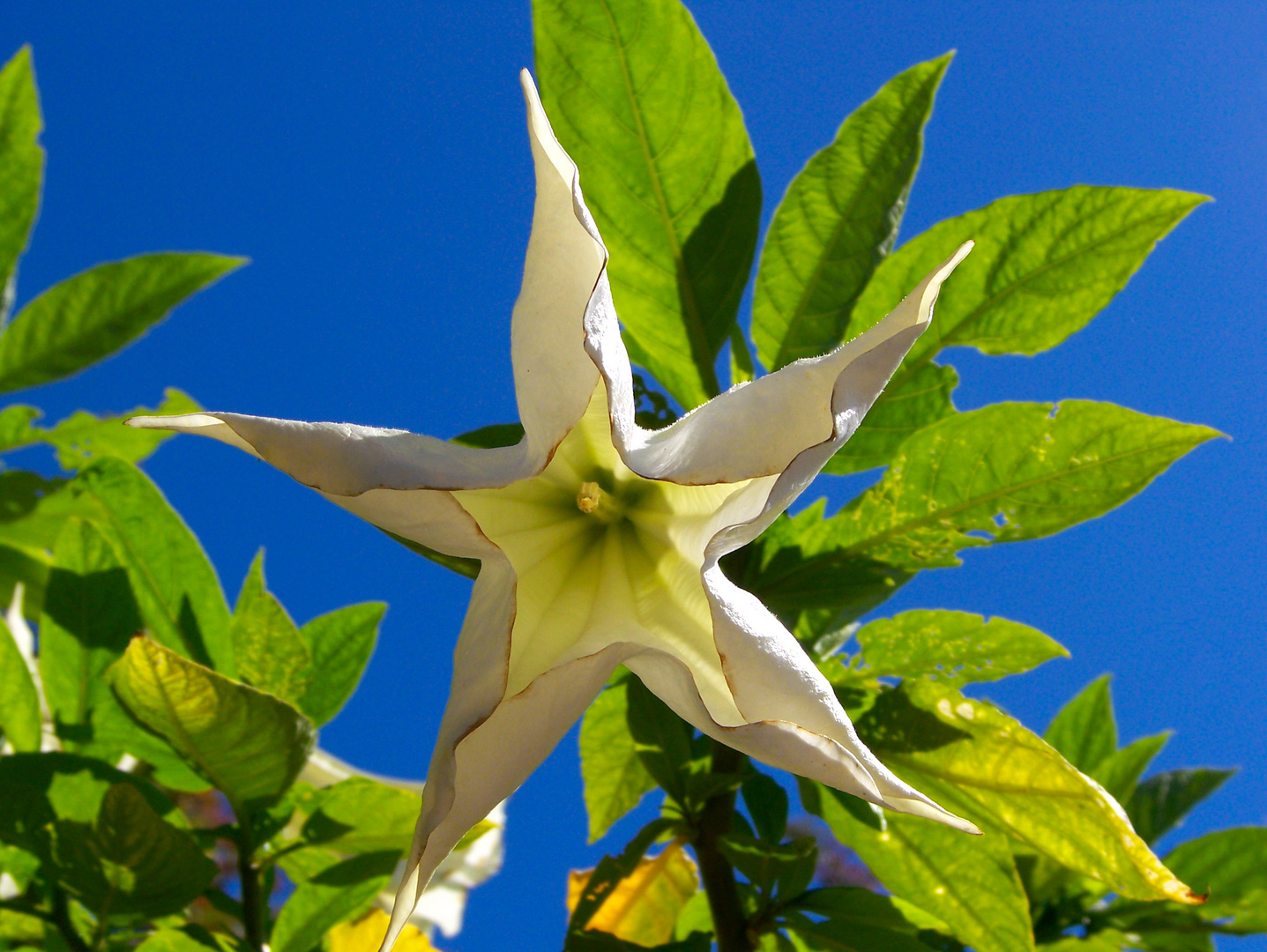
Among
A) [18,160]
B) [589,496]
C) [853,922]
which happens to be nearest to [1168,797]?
[853,922]

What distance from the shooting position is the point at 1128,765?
3.87 ft

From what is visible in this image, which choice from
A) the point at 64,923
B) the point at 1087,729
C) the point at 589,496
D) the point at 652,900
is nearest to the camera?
the point at 589,496

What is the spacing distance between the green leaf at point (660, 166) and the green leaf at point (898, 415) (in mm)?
130

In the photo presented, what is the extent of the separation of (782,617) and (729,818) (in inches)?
6.7

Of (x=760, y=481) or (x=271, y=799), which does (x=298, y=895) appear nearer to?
(x=271, y=799)

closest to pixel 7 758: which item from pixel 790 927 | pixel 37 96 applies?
pixel 790 927

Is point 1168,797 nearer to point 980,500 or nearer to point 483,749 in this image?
point 980,500

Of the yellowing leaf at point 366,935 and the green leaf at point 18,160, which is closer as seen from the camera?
the yellowing leaf at point 366,935

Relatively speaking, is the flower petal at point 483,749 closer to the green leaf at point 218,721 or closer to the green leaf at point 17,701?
the green leaf at point 218,721

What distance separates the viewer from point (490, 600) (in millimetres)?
505

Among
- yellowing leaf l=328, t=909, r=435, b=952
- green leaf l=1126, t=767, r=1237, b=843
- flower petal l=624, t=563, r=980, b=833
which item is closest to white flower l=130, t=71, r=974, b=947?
flower petal l=624, t=563, r=980, b=833

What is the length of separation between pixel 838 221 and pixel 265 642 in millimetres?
580

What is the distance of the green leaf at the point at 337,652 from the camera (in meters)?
0.88

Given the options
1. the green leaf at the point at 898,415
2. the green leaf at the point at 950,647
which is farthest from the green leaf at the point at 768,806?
the green leaf at the point at 898,415
